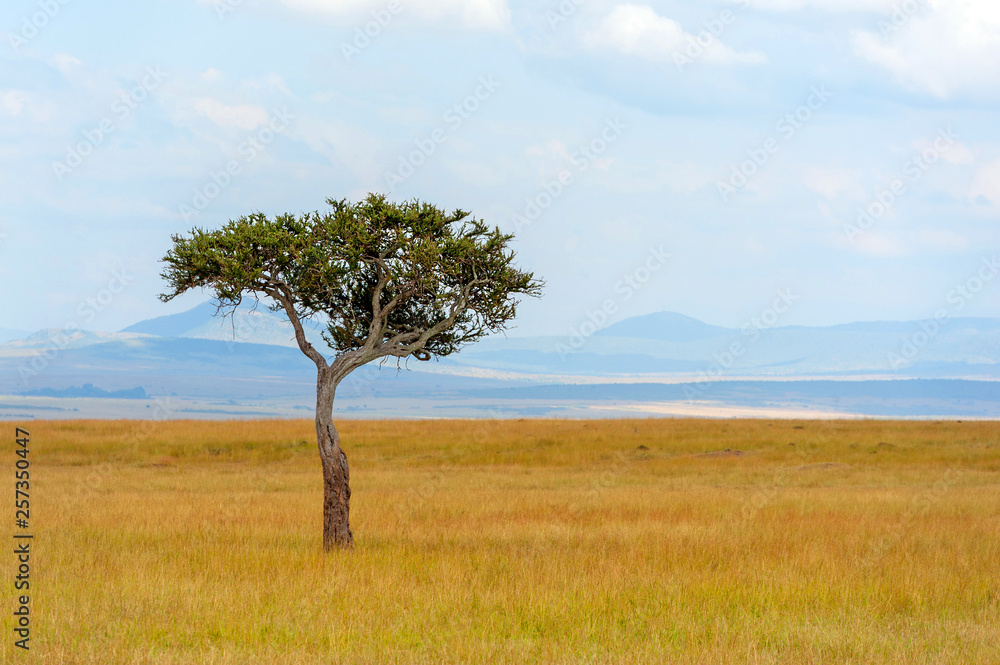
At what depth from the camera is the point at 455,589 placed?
1310 centimetres

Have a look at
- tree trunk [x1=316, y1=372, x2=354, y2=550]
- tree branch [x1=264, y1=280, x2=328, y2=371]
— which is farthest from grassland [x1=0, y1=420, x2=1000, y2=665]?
tree branch [x1=264, y1=280, x2=328, y2=371]

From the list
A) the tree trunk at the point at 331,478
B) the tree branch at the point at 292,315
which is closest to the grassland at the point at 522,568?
the tree trunk at the point at 331,478

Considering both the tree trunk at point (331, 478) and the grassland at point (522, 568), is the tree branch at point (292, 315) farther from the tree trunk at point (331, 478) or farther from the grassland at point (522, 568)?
the grassland at point (522, 568)

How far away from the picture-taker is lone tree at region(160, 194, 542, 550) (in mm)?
17844

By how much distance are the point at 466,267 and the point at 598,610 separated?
8.97 metres

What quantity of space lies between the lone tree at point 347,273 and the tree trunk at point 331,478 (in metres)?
0.02

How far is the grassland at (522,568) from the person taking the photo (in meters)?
10.4

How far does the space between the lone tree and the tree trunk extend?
0.8 inches

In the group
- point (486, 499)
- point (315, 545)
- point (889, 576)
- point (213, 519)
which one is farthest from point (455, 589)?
point (486, 499)

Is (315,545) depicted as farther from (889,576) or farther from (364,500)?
(889,576)

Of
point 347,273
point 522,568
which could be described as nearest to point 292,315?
point 347,273

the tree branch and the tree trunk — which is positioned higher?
the tree branch

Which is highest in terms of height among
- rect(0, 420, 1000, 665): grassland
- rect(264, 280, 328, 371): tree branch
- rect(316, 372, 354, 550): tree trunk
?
rect(264, 280, 328, 371): tree branch

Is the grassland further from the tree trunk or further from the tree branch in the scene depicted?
the tree branch
